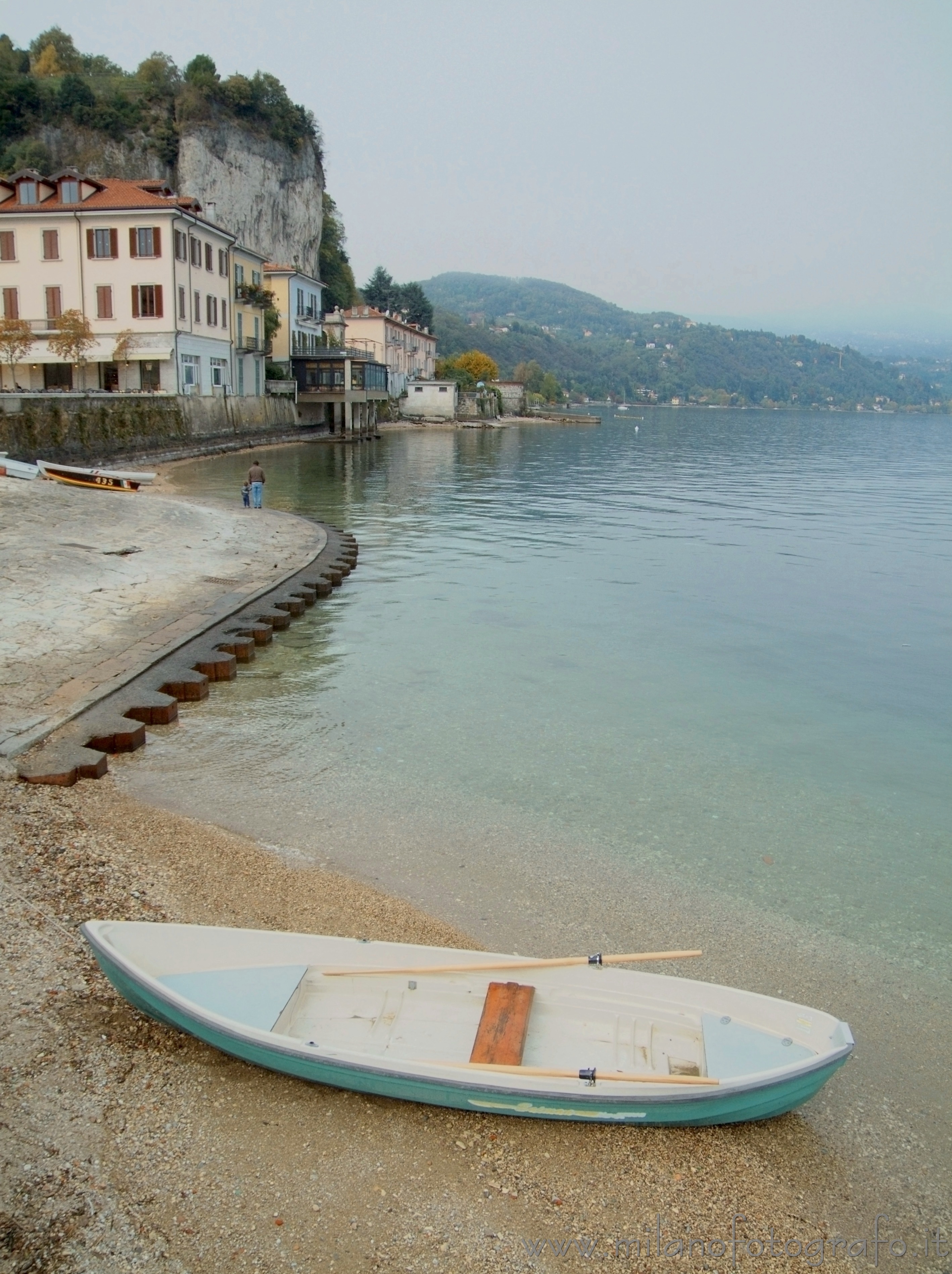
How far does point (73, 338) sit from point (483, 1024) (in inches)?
1878

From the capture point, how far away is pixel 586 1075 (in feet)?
17.1

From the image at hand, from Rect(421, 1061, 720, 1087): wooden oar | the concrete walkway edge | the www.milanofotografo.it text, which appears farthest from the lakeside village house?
the www.milanofotografo.it text

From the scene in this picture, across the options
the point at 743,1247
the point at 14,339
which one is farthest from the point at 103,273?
the point at 743,1247

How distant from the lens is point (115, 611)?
645 inches

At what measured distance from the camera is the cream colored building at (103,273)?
48.9m

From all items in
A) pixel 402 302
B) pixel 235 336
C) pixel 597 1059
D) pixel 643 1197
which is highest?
pixel 402 302

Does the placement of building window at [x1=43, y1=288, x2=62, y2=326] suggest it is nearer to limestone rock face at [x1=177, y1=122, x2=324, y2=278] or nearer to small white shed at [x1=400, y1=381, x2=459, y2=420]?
limestone rock face at [x1=177, y1=122, x2=324, y2=278]

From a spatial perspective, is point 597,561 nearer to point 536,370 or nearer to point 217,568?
point 217,568

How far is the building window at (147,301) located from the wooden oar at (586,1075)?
50925 mm

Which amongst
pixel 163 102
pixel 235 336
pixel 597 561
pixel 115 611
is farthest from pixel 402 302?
pixel 115 611

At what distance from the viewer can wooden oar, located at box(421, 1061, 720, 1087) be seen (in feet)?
17.1

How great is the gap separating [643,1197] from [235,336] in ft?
196

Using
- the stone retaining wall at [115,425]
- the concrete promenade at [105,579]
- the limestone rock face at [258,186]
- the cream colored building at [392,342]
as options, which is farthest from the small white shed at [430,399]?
the concrete promenade at [105,579]

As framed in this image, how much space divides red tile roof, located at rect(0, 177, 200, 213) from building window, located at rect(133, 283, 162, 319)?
12.2 ft
